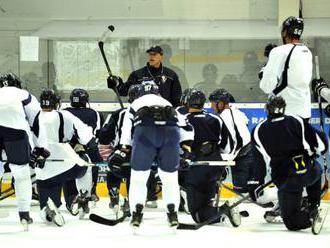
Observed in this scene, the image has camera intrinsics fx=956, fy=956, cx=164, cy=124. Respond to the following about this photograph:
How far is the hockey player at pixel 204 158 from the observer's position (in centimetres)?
811

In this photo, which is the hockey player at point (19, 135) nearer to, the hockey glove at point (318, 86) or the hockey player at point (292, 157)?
the hockey player at point (292, 157)

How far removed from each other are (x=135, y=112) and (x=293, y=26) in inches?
59.0

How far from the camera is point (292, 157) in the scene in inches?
299

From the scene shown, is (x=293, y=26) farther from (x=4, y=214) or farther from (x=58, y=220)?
(x=4, y=214)

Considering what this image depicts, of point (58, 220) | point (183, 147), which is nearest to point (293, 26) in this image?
point (183, 147)

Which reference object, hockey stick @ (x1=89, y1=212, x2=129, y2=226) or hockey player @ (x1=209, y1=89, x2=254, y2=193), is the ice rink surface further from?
hockey player @ (x1=209, y1=89, x2=254, y2=193)

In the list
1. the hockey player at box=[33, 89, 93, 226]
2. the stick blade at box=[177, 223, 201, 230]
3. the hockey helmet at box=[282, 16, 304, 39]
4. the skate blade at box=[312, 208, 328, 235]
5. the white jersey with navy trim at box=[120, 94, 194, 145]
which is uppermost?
the hockey helmet at box=[282, 16, 304, 39]

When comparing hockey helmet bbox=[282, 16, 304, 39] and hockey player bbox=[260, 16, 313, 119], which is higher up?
hockey helmet bbox=[282, 16, 304, 39]

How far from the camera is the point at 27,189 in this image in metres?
7.67

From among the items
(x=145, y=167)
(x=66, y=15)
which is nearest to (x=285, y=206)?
(x=145, y=167)

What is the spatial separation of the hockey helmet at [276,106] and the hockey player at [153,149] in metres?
0.78

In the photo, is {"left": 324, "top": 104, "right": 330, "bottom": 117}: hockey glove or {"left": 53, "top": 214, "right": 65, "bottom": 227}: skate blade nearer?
{"left": 53, "top": 214, "right": 65, "bottom": 227}: skate blade

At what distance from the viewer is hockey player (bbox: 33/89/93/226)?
8.57 m

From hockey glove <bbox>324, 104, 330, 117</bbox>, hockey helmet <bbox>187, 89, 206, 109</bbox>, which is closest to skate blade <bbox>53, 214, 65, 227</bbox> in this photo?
hockey helmet <bbox>187, 89, 206, 109</bbox>
